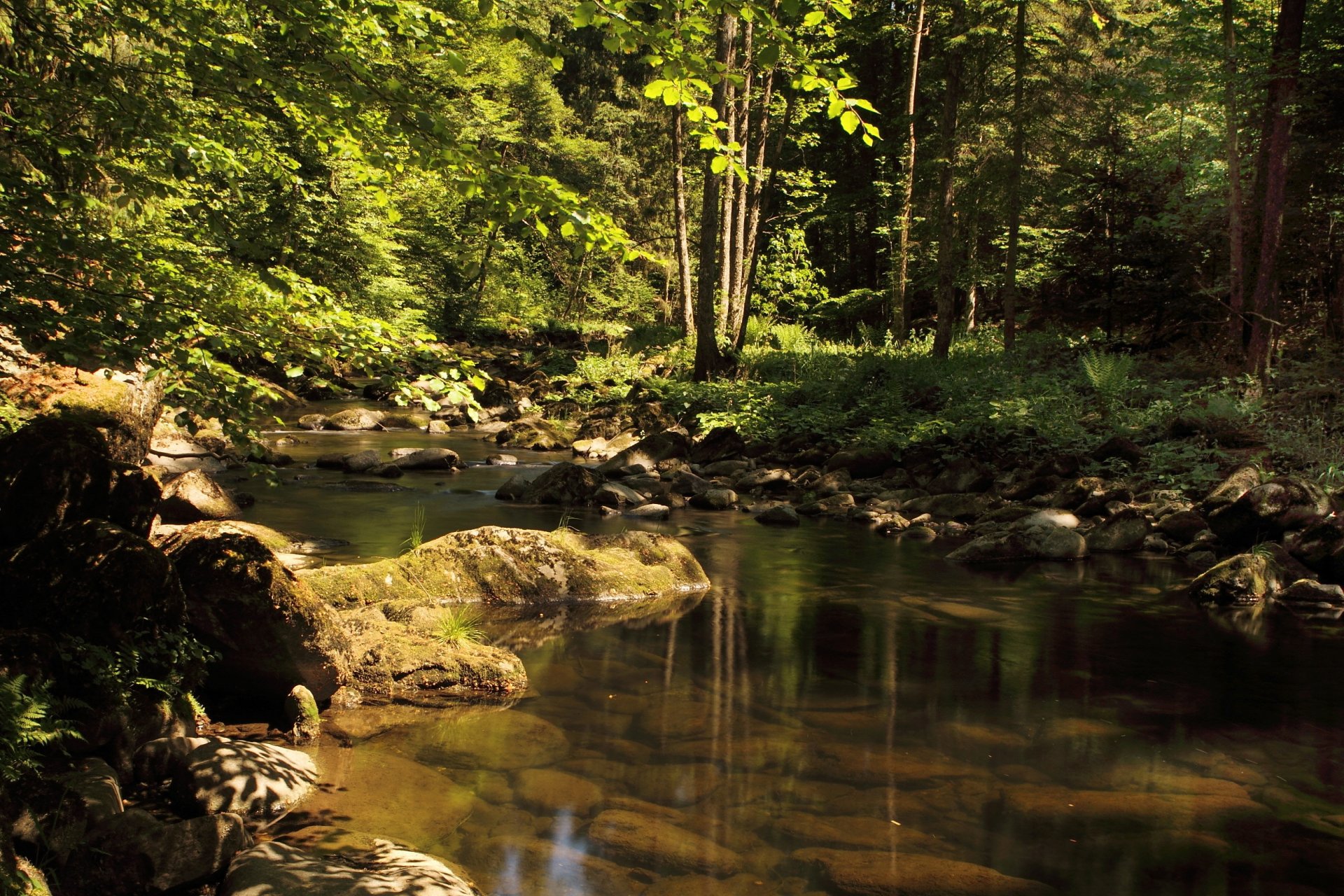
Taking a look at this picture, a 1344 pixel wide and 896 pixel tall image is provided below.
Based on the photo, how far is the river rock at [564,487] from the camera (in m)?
13.5

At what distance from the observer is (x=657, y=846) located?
4152 mm

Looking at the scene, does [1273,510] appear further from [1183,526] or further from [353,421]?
[353,421]

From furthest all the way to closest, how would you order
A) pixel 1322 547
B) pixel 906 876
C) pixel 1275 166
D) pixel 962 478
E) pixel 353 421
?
pixel 353 421
pixel 1275 166
pixel 962 478
pixel 1322 547
pixel 906 876

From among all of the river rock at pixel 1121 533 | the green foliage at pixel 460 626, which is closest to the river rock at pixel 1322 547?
the river rock at pixel 1121 533

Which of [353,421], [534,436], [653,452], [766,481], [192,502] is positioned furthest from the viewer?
[353,421]

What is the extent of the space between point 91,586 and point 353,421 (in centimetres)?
1832

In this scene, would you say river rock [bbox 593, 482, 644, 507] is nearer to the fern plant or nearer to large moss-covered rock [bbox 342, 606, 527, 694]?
large moss-covered rock [bbox 342, 606, 527, 694]

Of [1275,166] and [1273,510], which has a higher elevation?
[1275,166]

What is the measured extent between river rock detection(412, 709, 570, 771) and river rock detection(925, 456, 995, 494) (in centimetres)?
1026

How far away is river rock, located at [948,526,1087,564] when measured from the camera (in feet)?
35.8

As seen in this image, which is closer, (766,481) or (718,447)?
(766,481)

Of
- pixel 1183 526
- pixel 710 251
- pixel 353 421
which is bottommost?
pixel 1183 526

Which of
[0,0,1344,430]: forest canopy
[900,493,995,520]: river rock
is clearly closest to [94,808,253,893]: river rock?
[0,0,1344,430]: forest canopy

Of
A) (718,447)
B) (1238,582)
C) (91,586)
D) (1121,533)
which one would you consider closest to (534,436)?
(718,447)
